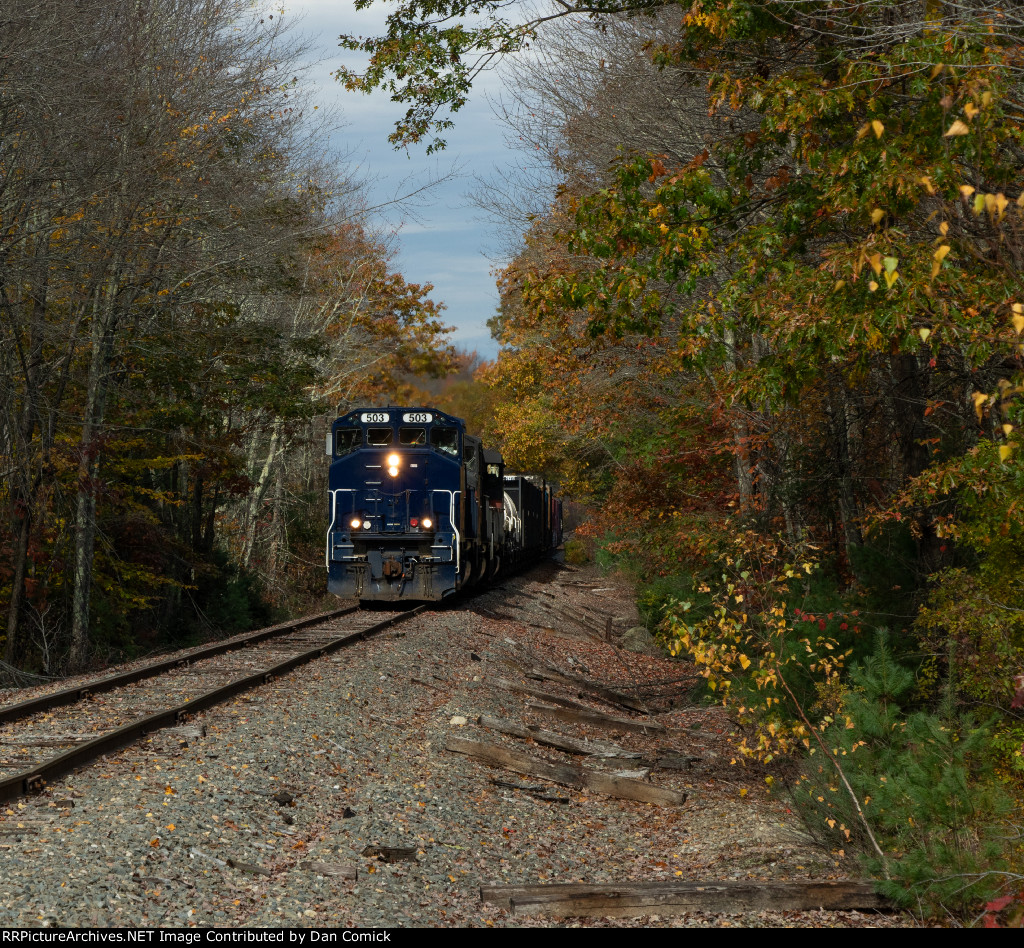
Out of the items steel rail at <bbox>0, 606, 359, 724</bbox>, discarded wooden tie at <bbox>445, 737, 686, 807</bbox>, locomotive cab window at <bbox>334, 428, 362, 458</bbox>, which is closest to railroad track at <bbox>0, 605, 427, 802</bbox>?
steel rail at <bbox>0, 606, 359, 724</bbox>

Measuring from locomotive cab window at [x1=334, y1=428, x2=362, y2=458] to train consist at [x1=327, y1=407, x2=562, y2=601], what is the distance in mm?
20

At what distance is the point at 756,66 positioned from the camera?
33.7ft

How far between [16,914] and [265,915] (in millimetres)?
1167

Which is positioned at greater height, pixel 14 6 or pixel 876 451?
pixel 14 6

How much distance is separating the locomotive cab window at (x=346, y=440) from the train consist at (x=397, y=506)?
0.07ft

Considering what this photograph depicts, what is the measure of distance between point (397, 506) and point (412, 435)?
1580mm

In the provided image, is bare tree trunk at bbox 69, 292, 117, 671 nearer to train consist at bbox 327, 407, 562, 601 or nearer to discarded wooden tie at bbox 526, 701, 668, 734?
train consist at bbox 327, 407, 562, 601

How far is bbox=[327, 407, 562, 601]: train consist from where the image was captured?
19.7m

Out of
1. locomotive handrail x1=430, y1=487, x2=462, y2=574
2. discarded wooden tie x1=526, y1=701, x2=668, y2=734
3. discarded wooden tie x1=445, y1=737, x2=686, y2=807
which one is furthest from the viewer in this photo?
locomotive handrail x1=430, y1=487, x2=462, y2=574

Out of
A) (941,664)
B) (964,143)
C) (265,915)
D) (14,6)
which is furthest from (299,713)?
(14,6)

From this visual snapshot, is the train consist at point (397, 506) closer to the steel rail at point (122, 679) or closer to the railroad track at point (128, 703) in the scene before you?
the steel rail at point (122, 679)

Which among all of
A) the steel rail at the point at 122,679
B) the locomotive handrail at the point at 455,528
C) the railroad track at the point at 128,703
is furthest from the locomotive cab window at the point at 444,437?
the railroad track at the point at 128,703

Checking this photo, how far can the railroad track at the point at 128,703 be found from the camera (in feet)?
25.0

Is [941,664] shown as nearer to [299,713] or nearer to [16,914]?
[299,713]
